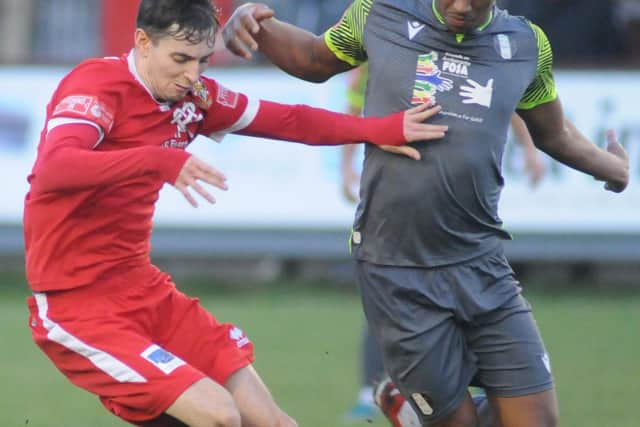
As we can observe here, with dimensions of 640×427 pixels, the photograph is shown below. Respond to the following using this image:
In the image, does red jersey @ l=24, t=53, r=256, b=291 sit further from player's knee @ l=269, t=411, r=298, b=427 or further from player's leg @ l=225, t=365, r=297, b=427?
player's knee @ l=269, t=411, r=298, b=427

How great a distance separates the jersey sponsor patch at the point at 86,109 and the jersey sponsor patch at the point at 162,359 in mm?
851

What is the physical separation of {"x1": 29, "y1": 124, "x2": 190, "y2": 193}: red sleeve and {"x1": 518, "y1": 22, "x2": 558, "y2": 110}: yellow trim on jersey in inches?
62.6

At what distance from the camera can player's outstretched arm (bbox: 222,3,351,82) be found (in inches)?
225

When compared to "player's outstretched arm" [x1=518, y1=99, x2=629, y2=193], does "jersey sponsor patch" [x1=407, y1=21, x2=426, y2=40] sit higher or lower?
higher

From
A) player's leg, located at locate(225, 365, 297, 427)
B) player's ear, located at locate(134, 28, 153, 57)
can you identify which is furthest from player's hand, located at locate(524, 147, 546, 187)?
player's ear, located at locate(134, 28, 153, 57)

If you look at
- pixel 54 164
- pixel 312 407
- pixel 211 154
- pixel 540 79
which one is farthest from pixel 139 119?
pixel 211 154

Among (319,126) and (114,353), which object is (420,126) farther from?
(114,353)

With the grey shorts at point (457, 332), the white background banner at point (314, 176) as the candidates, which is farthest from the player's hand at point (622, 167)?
the white background banner at point (314, 176)

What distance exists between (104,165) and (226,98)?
92cm

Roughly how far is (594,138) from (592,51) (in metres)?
1.44

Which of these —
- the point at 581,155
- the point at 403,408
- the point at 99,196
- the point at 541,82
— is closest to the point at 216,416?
the point at 99,196

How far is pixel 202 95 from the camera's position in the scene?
5430 mm

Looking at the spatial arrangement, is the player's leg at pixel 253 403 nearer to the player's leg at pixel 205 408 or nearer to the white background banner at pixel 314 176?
the player's leg at pixel 205 408

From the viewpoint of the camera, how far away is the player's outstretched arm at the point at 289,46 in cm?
573
